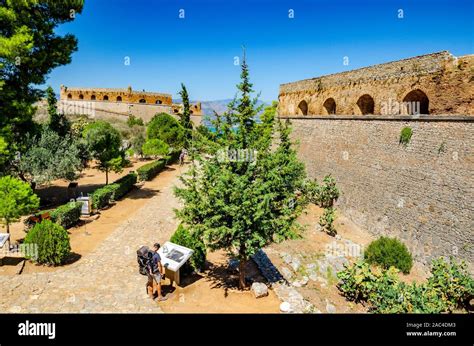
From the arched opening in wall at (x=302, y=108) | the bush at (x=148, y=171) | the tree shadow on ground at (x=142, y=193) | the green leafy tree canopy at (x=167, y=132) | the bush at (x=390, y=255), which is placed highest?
the arched opening in wall at (x=302, y=108)

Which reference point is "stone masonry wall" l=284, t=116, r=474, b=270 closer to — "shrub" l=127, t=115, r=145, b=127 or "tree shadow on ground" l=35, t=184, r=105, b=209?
"tree shadow on ground" l=35, t=184, r=105, b=209

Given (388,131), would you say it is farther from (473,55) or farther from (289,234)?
(289,234)

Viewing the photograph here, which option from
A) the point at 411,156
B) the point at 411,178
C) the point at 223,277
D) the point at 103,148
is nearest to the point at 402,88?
the point at 411,156

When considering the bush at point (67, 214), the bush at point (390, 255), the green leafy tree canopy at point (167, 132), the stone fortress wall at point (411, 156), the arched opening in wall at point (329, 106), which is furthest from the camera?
the green leafy tree canopy at point (167, 132)

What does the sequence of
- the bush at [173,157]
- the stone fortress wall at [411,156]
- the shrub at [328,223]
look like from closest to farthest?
the stone fortress wall at [411,156] → the shrub at [328,223] → the bush at [173,157]

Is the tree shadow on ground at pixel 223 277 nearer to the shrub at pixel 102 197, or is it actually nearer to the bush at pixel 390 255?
the bush at pixel 390 255

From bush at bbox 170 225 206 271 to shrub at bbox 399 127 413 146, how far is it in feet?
35.0

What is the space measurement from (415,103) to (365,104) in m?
3.81

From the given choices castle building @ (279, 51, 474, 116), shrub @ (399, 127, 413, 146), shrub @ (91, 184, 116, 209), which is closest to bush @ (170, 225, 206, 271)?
shrub @ (91, 184, 116, 209)

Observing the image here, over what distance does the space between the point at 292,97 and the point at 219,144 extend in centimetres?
2065

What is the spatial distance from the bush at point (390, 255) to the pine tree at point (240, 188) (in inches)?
260

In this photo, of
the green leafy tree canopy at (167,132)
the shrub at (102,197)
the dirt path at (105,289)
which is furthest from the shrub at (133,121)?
the dirt path at (105,289)

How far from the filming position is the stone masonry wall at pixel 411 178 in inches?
477
